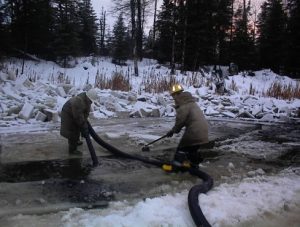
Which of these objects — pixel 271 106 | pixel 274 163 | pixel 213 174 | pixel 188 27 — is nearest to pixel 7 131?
pixel 213 174

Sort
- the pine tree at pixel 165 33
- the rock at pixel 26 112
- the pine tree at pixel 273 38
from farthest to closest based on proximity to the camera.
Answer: the pine tree at pixel 273 38 → the pine tree at pixel 165 33 → the rock at pixel 26 112

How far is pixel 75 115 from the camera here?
24.2 feet

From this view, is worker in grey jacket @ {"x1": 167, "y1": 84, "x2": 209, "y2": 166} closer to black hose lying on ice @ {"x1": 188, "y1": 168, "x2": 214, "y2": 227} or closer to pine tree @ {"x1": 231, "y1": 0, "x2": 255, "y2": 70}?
black hose lying on ice @ {"x1": 188, "y1": 168, "x2": 214, "y2": 227}

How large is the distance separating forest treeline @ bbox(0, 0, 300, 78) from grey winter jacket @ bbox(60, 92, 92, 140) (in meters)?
17.6

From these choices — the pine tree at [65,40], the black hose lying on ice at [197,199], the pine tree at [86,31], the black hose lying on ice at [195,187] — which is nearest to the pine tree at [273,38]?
the pine tree at [86,31]

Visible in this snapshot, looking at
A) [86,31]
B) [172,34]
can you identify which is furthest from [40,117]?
[86,31]

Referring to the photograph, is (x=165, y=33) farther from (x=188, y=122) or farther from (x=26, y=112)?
(x=188, y=122)

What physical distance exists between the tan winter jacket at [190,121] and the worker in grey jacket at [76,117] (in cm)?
174

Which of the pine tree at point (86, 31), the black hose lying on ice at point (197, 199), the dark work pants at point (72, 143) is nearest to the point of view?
the black hose lying on ice at point (197, 199)

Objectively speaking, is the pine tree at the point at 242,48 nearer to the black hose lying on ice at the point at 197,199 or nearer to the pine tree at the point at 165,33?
the pine tree at the point at 165,33

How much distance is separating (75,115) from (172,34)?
2581 centimetres

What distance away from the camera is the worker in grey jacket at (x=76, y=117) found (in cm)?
729

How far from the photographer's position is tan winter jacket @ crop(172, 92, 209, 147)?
6641mm

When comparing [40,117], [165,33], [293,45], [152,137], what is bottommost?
[152,137]
